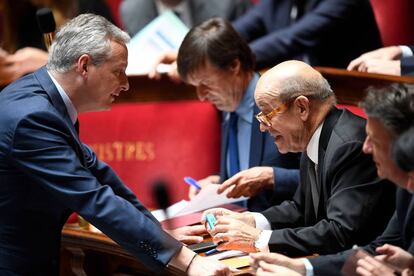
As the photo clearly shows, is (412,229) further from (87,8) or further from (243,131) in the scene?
(87,8)

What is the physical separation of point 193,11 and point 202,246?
1.93 meters

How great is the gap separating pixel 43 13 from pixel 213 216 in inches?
37.1

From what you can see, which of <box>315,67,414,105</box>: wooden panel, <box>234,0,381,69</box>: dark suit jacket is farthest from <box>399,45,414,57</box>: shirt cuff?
<box>234,0,381,69</box>: dark suit jacket

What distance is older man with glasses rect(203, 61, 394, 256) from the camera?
2.51 metres

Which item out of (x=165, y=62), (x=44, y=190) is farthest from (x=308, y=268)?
(x=165, y=62)

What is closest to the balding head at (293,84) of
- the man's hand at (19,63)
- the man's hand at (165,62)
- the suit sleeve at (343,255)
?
the suit sleeve at (343,255)

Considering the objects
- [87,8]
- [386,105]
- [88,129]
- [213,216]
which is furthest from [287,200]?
[87,8]

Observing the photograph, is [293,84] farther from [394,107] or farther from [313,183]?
[394,107]

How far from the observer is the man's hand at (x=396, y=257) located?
2186 millimetres

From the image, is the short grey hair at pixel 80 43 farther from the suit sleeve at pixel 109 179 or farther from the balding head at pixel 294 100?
the balding head at pixel 294 100

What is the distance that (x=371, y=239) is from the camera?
2.53 m

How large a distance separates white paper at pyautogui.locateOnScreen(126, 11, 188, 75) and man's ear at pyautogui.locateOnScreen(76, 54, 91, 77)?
1.27 metres

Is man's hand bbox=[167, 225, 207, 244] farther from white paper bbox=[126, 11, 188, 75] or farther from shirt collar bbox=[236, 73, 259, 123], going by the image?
white paper bbox=[126, 11, 188, 75]

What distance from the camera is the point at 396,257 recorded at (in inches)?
86.5
